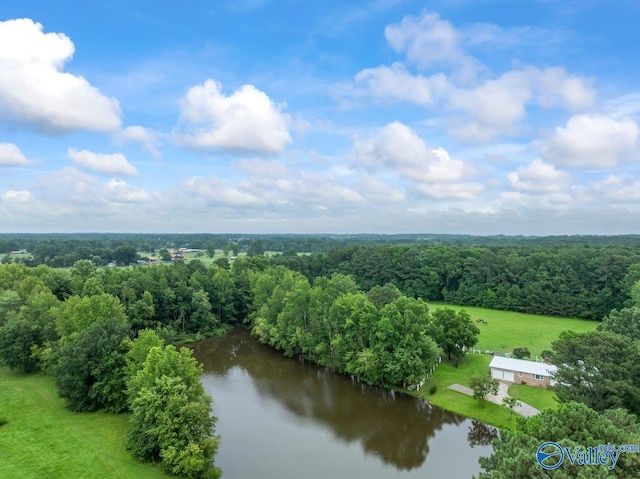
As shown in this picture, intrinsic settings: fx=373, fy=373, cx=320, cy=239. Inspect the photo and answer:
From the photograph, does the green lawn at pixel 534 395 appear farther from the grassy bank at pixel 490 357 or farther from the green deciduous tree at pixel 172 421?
the green deciduous tree at pixel 172 421

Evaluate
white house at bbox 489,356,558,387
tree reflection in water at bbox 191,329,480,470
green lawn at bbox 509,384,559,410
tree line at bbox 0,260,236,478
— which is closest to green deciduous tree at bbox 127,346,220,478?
tree line at bbox 0,260,236,478

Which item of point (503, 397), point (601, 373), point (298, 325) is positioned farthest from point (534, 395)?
point (298, 325)

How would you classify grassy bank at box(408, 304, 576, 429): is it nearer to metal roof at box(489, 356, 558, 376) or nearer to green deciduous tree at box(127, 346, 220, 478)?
metal roof at box(489, 356, 558, 376)

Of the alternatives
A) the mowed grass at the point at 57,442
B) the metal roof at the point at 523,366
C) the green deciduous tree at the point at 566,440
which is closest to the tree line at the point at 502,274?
the metal roof at the point at 523,366

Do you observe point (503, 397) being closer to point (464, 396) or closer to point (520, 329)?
point (464, 396)

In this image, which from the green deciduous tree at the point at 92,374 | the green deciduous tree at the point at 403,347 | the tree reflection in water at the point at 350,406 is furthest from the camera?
the green deciduous tree at the point at 403,347

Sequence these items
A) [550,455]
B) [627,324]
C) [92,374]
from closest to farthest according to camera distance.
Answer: [550,455], [92,374], [627,324]
